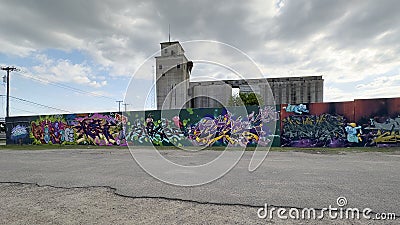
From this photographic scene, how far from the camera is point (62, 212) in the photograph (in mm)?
3506

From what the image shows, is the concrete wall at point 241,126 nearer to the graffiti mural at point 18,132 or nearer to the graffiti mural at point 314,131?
the graffiti mural at point 314,131

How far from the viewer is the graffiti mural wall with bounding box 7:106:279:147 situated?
49.4 feet

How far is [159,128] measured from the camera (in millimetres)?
17031

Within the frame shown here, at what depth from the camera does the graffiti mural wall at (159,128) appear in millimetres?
15047

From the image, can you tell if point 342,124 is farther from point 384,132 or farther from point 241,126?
point 241,126

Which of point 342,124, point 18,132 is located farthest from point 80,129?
point 342,124

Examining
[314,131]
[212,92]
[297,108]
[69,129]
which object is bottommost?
[69,129]

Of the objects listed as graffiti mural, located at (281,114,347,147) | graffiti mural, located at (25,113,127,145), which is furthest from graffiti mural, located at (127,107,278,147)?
graffiti mural, located at (25,113,127,145)

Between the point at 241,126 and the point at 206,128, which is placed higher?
the point at 241,126

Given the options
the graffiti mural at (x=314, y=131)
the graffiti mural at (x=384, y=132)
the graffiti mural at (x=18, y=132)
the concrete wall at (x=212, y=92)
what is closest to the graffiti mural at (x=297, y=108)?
the graffiti mural at (x=314, y=131)

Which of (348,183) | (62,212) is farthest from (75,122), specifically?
(348,183)

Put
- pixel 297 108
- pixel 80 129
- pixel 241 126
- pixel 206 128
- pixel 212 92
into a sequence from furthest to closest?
pixel 212 92 → pixel 80 129 → pixel 206 128 → pixel 241 126 → pixel 297 108

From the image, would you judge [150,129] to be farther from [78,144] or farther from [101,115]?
[78,144]

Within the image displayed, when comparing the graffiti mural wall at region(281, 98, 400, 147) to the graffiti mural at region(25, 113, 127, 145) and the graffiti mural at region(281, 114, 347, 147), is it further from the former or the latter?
the graffiti mural at region(25, 113, 127, 145)
